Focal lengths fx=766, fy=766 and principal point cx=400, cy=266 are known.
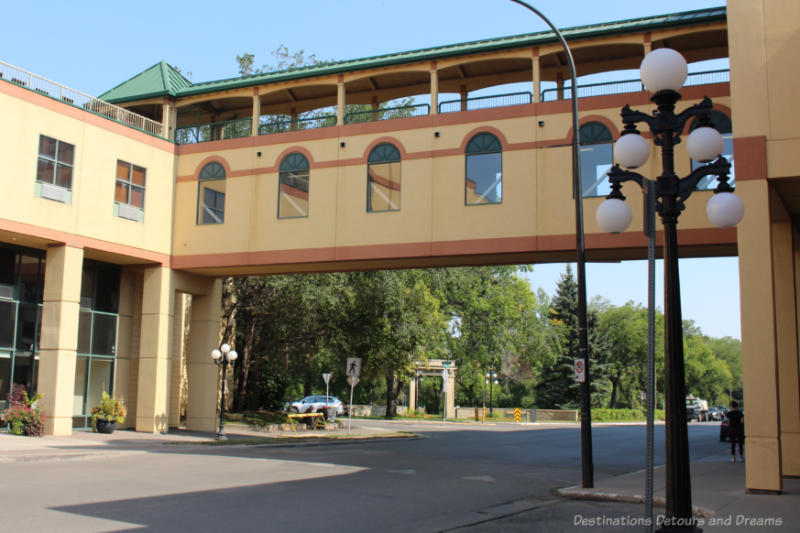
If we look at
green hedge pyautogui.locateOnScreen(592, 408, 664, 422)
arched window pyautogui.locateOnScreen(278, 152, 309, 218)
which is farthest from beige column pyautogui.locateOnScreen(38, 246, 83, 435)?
green hedge pyautogui.locateOnScreen(592, 408, 664, 422)

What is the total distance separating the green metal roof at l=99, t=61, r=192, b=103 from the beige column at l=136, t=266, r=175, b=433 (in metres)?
6.79

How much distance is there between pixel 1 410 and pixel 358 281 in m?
16.6

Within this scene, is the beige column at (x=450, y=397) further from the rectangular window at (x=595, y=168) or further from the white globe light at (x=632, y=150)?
the white globe light at (x=632, y=150)

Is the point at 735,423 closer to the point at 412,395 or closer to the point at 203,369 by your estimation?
the point at 203,369

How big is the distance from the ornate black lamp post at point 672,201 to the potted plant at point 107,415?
22.2m

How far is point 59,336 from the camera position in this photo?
2466cm

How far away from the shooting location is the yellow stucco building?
23156 millimetres

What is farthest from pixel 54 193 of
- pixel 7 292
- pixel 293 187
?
pixel 293 187

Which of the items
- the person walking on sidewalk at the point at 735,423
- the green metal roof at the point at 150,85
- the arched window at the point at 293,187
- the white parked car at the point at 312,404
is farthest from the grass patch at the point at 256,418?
the person walking on sidewalk at the point at 735,423

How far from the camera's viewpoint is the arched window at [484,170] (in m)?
24.0

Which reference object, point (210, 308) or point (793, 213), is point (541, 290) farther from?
point (793, 213)

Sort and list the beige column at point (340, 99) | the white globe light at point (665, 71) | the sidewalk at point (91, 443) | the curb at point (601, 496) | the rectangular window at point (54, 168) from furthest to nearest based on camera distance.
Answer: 1. the beige column at point (340, 99)
2. the rectangular window at point (54, 168)
3. the sidewalk at point (91, 443)
4. the curb at point (601, 496)
5. the white globe light at point (665, 71)

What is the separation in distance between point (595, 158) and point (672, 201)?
14.8 meters

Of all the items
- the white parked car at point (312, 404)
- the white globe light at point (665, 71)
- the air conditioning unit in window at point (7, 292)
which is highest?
the white globe light at point (665, 71)
